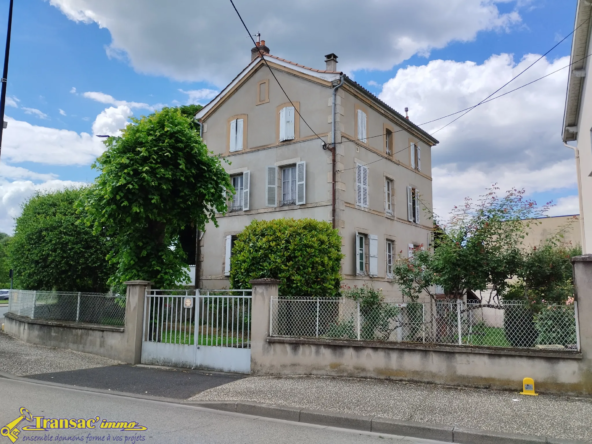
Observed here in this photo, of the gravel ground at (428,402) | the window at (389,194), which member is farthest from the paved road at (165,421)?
the window at (389,194)

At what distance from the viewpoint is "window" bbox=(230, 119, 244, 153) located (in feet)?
63.3

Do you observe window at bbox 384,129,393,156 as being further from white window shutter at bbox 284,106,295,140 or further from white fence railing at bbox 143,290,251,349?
white fence railing at bbox 143,290,251,349

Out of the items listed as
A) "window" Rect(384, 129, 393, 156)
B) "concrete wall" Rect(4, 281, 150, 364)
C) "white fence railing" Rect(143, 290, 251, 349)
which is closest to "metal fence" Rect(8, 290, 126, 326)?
"concrete wall" Rect(4, 281, 150, 364)

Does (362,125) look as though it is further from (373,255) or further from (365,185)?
(373,255)

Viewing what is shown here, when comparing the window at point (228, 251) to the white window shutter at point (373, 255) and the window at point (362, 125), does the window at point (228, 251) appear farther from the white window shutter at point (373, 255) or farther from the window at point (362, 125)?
the window at point (362, 125)

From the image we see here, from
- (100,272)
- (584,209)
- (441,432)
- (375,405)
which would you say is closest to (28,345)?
(100,272)

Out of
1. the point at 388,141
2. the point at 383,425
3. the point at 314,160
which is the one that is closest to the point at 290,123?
the point at 314,160

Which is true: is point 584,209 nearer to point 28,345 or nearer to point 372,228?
point 372,228

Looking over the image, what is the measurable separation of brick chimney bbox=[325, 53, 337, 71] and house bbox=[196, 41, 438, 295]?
4 cm

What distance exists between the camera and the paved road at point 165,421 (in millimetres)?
5680

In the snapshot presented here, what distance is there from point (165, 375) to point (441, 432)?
19.7 ft

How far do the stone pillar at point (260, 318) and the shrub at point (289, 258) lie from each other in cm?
320

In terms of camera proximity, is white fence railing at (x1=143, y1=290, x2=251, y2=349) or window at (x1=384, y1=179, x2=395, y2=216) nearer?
white fence railing at (x1=143, y1=290, x2=251, y2=349)

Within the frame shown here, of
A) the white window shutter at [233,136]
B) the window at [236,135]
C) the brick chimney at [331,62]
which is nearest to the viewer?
the brick chimney at [331,62]
